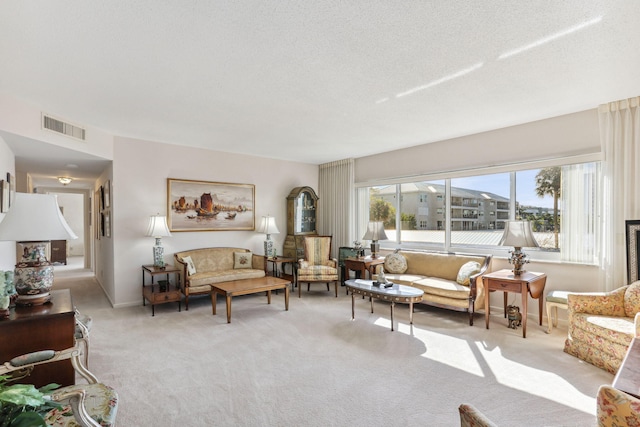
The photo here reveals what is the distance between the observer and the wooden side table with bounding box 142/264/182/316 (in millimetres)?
4625

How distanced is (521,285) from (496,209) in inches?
61.1

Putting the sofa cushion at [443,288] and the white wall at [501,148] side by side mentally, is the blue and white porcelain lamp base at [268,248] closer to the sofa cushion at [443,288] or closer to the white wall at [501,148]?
the white wall at [501,148]

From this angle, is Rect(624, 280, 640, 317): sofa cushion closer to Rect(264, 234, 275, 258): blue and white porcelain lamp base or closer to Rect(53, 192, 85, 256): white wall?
Rect(264, 234, 275, 258): blue and white porcelain lamp base

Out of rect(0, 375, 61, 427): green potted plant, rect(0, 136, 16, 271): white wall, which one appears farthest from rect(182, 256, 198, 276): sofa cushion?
rect(0, 375, 61, 427): green potted plant

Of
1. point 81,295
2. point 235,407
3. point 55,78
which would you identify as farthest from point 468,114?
point 81,295

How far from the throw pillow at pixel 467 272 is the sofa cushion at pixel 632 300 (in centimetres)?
152

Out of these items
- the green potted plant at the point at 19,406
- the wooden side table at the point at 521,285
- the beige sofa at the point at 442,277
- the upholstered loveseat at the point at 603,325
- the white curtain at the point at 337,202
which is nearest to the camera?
the green potted plant at the point at 19,406

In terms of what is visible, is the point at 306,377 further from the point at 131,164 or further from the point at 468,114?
the point at 131,164

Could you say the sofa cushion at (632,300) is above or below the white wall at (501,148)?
below

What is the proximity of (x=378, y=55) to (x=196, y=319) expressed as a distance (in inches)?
153

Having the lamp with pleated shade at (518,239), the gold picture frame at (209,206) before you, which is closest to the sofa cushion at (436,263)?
the lamp with pleated shade at (518,239)

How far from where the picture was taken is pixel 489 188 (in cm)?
498

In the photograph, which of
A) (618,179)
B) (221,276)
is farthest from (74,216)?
(618,179)

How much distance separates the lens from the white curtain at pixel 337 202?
6.81 meters
